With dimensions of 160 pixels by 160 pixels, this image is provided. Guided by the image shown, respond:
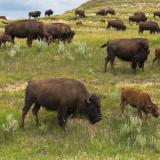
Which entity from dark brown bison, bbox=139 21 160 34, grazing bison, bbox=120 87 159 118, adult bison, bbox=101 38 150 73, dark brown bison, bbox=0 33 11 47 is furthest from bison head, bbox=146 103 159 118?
dark brown bison, bbox=139 21 160 34

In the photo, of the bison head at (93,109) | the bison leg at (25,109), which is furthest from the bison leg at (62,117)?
the bison leg at (25,109)

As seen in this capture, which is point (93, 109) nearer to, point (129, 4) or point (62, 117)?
point (62, 117)

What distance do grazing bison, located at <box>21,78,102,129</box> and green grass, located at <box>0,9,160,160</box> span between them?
1.55 ft

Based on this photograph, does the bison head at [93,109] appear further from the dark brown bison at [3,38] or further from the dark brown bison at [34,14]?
the dark brown bison at [34,14]

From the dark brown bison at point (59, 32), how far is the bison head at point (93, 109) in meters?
14.4

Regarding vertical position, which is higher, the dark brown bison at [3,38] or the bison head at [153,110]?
the dark brown bison at [3,38]

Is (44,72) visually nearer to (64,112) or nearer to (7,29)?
(7,29)

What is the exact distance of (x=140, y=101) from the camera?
13750 mm

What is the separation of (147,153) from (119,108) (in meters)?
3.14

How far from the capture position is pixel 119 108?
14727 mm

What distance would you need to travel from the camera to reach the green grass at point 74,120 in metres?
11.7

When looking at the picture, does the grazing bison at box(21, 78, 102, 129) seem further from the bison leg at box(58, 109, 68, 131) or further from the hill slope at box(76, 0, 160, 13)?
the hill slope at box(76, 0, 160, 13)

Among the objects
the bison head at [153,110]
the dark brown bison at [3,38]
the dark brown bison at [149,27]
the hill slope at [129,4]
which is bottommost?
the hill slope at [129,4]

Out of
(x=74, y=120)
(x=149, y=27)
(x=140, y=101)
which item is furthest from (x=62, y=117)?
(x=149, y=27)
